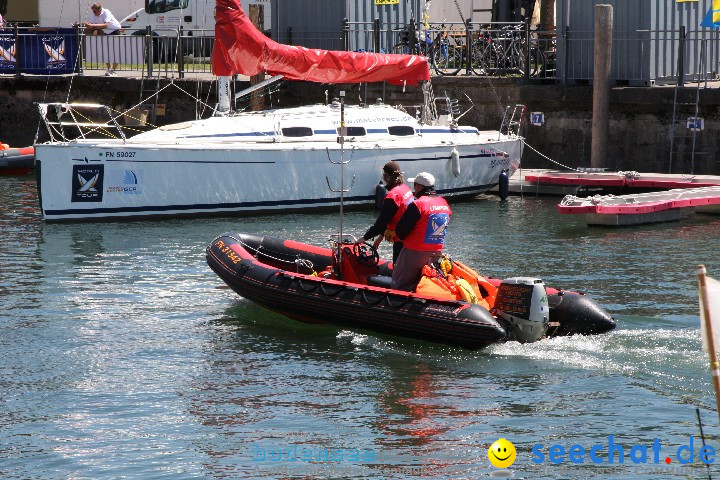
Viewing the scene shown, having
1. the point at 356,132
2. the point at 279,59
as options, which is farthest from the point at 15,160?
the point at 356,132

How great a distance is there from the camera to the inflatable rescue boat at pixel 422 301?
11219 millimetres

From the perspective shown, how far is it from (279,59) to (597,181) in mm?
6144

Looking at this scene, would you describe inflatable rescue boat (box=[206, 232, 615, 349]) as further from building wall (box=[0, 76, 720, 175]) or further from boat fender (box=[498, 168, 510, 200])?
building wall (box=[0, 76, 720, 175])

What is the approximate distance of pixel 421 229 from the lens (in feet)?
38.3

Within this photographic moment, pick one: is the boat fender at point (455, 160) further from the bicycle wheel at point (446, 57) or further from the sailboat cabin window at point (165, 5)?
the sailboat cabin window at point (165, 5)

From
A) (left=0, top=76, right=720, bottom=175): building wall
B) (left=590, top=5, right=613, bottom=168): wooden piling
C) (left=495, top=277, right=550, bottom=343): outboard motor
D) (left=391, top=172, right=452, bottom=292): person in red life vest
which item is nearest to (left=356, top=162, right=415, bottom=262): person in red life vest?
(left=391, top=172, right=452, bottom=292): person in red life vest

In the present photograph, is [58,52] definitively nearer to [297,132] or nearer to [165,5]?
[165,5]

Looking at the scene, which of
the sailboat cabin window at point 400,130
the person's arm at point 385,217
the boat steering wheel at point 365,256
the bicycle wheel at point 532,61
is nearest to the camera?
the person's arm at point 385,217

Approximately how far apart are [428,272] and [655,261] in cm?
545

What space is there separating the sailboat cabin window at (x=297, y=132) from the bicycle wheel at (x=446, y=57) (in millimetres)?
5884

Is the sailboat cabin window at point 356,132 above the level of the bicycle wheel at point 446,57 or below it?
below

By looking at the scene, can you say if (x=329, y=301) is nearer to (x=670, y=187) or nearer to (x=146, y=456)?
(x=146, y=456)
